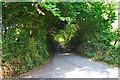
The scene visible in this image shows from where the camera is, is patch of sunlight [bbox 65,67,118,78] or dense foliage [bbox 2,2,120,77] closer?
dense foliage [bbox 2,2,120,77]

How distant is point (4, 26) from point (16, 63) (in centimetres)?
96

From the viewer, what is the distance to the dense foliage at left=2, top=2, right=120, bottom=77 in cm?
462

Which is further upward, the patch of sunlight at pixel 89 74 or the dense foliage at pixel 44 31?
the dense foliage at pixel 44 31

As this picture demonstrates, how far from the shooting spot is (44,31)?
24.9ft

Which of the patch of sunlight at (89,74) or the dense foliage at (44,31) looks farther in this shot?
the patch of sunlight at (89,74)

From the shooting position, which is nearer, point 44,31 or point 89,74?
point 89,74

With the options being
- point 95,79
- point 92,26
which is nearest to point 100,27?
point 92,26

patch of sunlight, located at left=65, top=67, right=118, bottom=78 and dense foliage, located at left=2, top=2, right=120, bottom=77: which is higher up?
dense foliage, located at left=2, top=2, right=120, bottom=77

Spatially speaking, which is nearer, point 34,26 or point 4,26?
point 4,26

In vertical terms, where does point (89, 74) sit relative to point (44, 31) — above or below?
below

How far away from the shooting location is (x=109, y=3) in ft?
25.6

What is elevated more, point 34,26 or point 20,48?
point 34,26

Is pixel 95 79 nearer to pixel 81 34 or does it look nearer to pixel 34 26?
pixel 34 26

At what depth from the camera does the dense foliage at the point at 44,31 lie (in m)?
4.62
